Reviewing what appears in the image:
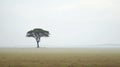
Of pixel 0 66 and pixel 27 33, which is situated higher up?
pixel 27 33

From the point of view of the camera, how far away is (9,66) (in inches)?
795

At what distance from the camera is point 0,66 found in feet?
65.9

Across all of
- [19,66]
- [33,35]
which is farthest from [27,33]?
[19,66]

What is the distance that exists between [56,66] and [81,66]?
6.23ft

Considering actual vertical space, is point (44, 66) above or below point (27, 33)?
below

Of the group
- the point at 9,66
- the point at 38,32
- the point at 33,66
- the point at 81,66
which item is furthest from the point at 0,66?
the point at 38,32

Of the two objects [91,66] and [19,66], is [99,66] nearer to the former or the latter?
[91,66]

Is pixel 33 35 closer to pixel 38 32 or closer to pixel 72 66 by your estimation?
pixel 38 32

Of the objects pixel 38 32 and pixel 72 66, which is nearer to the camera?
pixel 72 66

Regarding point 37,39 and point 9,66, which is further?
point 37,39

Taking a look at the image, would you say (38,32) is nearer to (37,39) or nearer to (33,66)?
(37,39)

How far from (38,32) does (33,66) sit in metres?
83.6

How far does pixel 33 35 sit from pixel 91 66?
84849mm

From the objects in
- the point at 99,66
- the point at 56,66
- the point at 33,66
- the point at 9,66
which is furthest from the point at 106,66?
the point at 9,66
